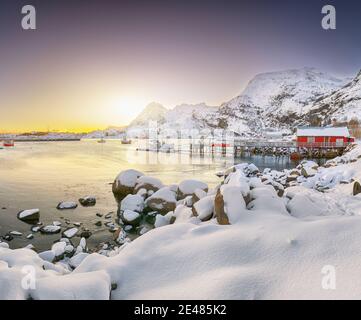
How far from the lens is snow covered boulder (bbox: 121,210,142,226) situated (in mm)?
14211

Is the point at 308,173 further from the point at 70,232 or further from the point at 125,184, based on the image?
the point at 70,232

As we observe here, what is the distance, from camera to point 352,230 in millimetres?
4520

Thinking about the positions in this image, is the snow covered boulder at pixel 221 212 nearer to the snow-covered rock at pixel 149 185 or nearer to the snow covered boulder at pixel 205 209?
the snow covered boulder at pixel 205 209

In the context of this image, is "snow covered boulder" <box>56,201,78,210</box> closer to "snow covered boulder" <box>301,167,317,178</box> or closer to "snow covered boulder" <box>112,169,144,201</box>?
"snow covered boulder" <box>112,169,144,201</box>

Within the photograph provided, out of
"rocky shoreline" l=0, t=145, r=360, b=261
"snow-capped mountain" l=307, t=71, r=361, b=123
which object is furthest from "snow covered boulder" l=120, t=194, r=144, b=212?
"snow-capped mountain" l=307, t=71, r=361, b=123

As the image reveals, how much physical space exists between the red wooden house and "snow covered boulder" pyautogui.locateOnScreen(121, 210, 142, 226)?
5053 cm

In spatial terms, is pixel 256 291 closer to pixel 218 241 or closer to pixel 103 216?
pixel 218 241

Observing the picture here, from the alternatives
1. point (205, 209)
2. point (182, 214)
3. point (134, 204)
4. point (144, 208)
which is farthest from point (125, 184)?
point (205, 209)

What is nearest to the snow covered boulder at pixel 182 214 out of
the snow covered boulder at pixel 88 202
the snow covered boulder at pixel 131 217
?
the snow covered boulder at pixel 131 217

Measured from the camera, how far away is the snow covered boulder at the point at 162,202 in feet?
50.8

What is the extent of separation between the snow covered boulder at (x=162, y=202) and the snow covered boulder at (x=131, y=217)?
1.23 meters

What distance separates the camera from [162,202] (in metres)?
15.6
